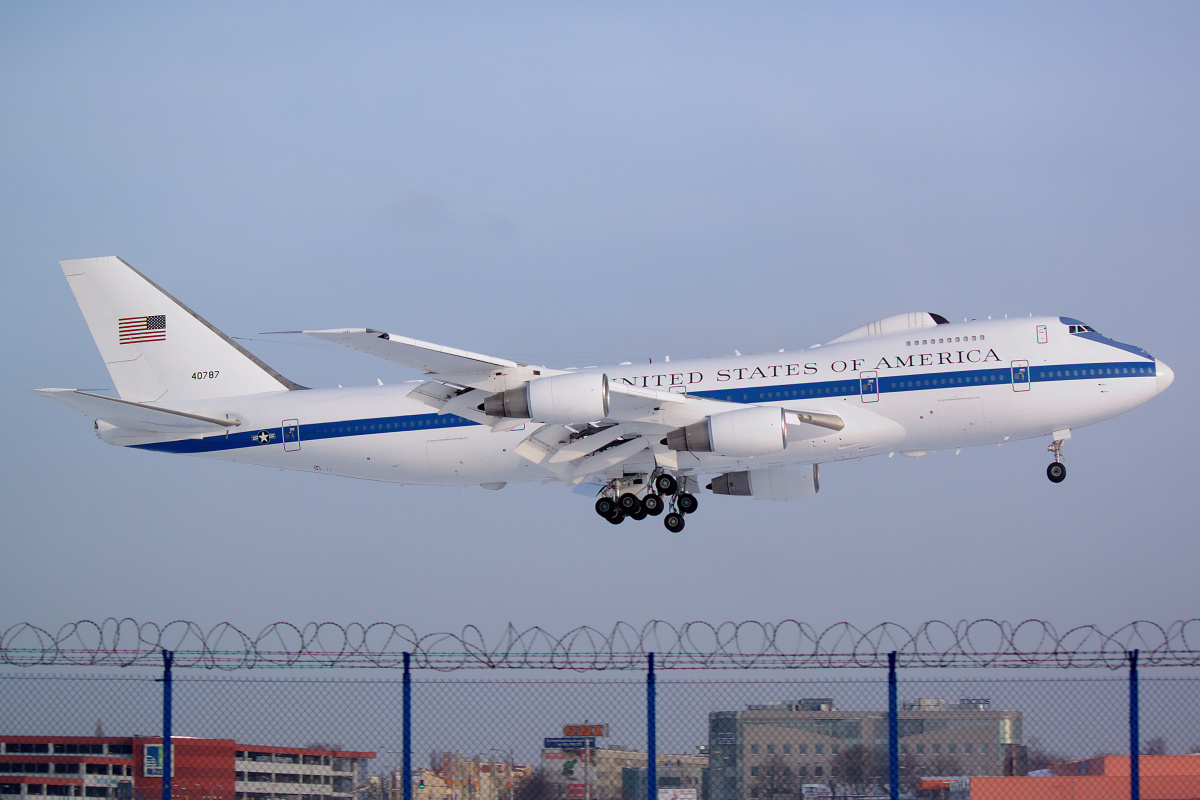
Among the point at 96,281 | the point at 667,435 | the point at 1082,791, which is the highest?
the point at 96,281

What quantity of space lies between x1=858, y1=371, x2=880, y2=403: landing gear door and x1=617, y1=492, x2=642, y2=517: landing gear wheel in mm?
8234

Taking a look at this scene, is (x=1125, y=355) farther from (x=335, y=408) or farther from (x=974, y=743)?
(x=335, y=408)

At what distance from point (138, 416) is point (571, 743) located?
Result: 80.1 ft

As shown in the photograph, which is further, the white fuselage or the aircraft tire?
the aircraft tire

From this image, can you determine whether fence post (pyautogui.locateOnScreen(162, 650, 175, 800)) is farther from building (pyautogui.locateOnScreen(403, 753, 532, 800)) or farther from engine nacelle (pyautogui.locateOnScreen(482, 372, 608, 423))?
engine nacelle (pyautogui.locateOnScreen(482, 372, 608, 423))

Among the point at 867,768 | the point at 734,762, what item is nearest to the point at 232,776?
the point at 734,762

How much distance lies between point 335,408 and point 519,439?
6.37m

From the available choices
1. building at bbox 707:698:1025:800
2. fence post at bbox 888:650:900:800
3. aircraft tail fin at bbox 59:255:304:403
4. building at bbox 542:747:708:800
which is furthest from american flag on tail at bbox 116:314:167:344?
fence post at bbox 888:650:900:800

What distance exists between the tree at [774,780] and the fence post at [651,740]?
6.76 ft

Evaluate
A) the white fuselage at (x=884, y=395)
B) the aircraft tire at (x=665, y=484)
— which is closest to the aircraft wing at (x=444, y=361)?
the white fuselage at (x=884, y=395)

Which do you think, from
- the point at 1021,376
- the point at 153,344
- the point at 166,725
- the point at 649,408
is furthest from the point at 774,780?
the point at 153,344

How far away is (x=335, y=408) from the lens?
3919 cm

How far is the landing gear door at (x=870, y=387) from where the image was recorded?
34.4 metres

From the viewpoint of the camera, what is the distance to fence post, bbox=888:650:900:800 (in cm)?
1836
